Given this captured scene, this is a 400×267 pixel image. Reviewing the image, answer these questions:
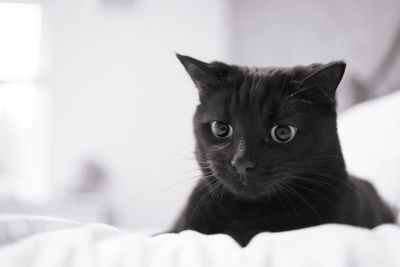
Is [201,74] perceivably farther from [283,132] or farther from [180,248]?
[180,248]

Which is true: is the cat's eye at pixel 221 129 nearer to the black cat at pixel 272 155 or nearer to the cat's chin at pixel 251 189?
the black cat at pixel 272 155

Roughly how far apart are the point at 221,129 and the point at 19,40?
3.12m

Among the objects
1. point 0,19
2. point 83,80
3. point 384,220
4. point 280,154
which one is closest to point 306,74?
point 280,154

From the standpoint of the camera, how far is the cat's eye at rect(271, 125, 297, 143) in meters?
0.85

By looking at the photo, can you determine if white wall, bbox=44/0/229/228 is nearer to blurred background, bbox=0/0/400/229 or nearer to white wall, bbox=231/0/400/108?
blurred background, bbox=0/0/400/229

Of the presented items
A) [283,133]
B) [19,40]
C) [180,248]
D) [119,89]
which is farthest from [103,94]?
[180,248]

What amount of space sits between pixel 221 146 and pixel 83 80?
9.19 ft

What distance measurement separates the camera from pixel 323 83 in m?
0.87

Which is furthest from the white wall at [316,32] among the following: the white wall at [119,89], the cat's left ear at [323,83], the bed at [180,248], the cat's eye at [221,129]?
the bed at [180,248]

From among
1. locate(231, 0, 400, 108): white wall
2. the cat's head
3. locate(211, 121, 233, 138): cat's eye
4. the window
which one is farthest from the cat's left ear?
the window

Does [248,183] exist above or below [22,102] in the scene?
above

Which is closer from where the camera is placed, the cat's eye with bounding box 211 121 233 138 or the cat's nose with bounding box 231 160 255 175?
the cat's nose with bounding box 231 160 255 175

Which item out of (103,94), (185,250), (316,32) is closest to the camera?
(185,250)

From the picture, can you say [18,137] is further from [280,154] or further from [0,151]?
[280,154]
